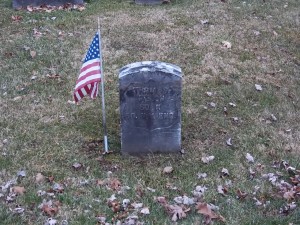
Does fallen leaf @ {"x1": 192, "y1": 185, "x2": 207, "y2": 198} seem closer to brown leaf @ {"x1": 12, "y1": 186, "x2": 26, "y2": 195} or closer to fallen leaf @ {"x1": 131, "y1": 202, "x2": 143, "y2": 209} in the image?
fallen leaf @ {"x1": 131, "y1": 202, "x2": 143, "y2": 209}

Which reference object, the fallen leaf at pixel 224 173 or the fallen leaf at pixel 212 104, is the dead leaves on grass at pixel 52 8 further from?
the fallen leaf at pixel 224 173

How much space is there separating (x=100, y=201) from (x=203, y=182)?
4.03 ft

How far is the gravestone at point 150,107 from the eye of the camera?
5805 mm

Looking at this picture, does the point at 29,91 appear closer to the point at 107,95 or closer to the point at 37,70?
the point at 37,70

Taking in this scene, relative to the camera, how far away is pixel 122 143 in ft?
20.2

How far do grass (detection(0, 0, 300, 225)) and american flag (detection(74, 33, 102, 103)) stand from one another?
841 millimetres

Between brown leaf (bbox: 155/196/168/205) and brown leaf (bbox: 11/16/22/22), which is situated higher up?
brown leaf (bbox: 11/16/22/22)

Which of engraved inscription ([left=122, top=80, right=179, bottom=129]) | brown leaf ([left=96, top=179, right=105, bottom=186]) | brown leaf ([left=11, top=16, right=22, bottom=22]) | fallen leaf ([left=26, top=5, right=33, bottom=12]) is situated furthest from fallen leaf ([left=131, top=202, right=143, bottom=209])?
fallen leaf ([left=26, top=5, right=33, bottom=12])

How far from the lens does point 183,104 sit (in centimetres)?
747

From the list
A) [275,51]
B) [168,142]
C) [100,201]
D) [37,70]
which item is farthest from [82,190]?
[275,51]

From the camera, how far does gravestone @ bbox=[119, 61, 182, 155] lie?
580 centimetres

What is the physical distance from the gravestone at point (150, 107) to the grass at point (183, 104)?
0.18 meters

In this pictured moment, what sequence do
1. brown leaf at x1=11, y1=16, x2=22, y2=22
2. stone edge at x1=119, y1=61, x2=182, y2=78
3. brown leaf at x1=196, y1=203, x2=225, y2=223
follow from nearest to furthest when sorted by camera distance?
brown leaf at x1=196, y1=203, x2=225, y2=223 → stone edge at x1=119, y1=61, x2=182, y2=78 → brown leaf at x1=11, y1=16, x2=22, y2=22

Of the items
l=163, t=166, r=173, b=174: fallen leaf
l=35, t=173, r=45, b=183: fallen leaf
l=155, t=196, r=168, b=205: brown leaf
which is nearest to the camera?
l=155, t=196, r=168, b=205: brown leaf
